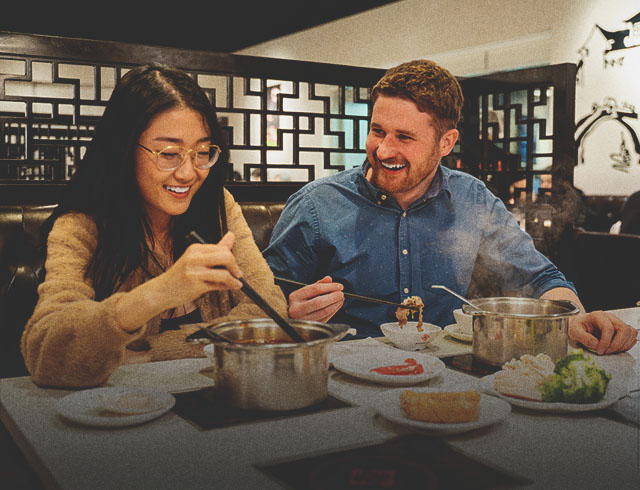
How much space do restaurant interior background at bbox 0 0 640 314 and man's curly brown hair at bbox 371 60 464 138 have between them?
1.05 meters

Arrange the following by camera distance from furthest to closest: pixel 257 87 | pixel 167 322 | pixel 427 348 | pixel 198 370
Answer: pixel 257 87 < pixel 167 322 < pixel 427 348 < pixel 198 370

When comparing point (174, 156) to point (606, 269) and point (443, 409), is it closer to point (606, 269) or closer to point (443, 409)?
point (443, 409)

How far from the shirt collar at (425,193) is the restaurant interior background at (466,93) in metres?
0.90

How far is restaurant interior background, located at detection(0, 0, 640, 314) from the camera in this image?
2.98 meters

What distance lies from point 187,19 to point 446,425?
977cm

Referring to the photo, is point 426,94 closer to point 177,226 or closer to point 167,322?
point 177,226

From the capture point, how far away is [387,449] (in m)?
1.00

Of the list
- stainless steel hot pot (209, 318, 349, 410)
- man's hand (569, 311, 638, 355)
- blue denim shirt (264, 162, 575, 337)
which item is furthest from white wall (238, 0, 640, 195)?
stainless steel hot pot (209, 318, 349, 410)

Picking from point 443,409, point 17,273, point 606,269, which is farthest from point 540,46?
Answer: point 443,409

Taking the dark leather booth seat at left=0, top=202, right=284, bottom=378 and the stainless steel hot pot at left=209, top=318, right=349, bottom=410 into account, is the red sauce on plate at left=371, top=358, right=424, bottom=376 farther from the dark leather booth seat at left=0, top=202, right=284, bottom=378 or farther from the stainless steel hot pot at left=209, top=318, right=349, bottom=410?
the dark leather booth seat at left=0, top=202, right=284, bottom=378

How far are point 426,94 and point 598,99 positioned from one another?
485 cm

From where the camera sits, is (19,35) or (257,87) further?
(257,87)

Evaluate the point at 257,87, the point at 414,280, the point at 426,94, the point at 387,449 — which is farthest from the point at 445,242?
the point at 257,87

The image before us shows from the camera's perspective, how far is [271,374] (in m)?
1.14
